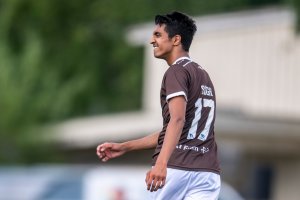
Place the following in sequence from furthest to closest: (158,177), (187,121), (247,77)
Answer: (247,77) → (187,121) → (158,177)

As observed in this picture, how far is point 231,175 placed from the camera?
2883 centimetres

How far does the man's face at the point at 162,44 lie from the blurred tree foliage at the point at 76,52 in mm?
21716

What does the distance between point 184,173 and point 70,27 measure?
3072 cm

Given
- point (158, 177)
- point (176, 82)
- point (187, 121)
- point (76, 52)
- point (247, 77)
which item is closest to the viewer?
point (158, 177)

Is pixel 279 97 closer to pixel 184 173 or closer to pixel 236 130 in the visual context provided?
pixel 236 130

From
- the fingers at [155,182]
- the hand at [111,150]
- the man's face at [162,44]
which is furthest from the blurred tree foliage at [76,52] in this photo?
Result: the fingers at [155,182]

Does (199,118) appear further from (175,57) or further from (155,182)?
(155,182)

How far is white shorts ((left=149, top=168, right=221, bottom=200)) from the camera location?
8664 mm

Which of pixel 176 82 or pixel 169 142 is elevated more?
pixel 176 82

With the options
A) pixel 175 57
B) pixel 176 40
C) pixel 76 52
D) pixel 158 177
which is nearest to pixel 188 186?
pixel 158 177

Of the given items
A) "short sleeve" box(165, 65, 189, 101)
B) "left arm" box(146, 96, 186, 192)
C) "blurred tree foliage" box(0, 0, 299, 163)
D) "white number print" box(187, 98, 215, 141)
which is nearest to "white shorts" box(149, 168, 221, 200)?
"white number print" box(187, 98, 215, 141)

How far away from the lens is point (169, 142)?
8258 millimetres

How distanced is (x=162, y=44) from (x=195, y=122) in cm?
56

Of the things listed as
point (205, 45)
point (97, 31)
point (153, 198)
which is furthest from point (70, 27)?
point (153, 198)
